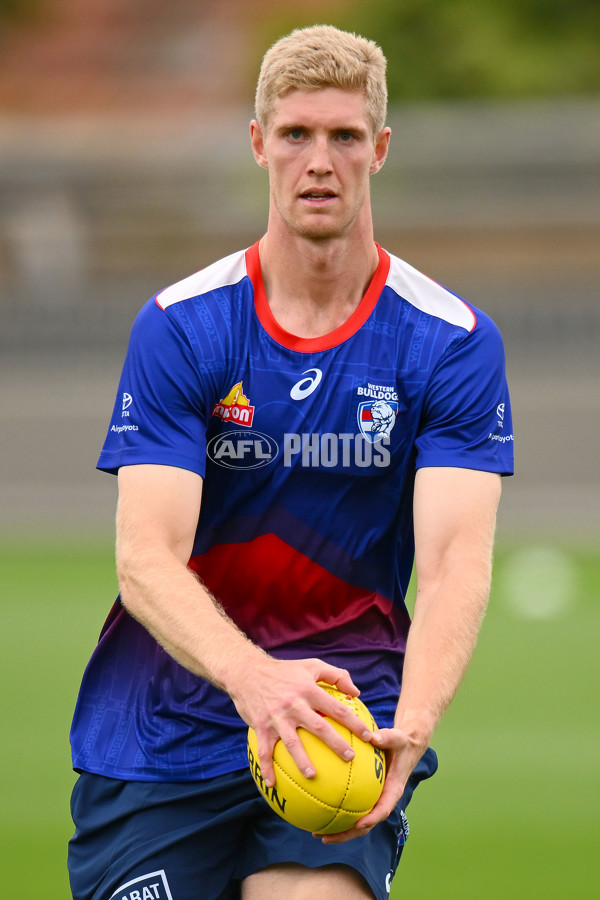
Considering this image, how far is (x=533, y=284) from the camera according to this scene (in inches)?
837

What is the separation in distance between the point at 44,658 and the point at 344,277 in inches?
278

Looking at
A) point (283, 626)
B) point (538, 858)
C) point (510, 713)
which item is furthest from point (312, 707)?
point (510, 713)

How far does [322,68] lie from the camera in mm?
Result: 4102

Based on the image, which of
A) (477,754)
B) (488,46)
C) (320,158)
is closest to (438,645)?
(320,158)

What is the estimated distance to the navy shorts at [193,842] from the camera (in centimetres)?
408

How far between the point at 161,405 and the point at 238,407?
0.74 ft

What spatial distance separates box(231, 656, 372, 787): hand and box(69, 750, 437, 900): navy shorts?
0.54 m

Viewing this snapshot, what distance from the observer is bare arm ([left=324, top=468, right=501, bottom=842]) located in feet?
12.4

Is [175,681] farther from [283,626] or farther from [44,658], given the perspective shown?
[44,658]

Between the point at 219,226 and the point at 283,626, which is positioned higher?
the point at 219,226

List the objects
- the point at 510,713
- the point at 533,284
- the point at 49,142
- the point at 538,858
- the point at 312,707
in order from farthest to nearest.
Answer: the point at 49,142 → the point at 533,284 → the point at 510,713 → the point at 538,858 → the point at 312,707

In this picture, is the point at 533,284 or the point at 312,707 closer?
the point at 312,707

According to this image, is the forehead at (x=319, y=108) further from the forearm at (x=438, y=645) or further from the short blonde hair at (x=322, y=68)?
the forearm at (x=438, y=645)

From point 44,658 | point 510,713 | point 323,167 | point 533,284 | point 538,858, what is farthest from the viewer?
point 533,284
